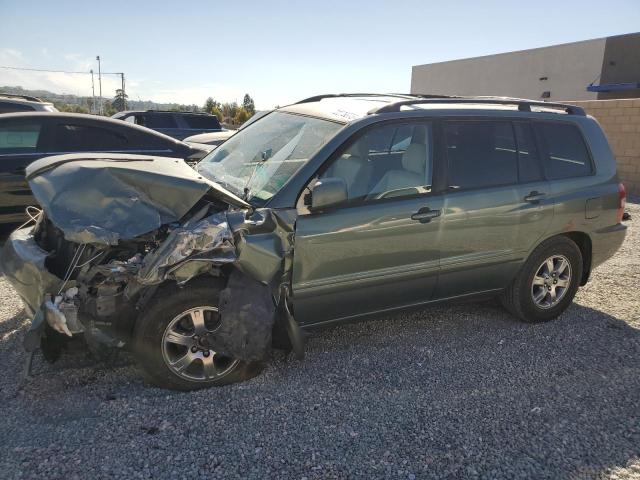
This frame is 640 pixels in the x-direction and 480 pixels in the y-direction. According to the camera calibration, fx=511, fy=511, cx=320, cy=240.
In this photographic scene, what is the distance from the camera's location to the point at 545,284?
4449mm

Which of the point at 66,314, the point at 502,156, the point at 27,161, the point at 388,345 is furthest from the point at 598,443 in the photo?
the point at 27,161

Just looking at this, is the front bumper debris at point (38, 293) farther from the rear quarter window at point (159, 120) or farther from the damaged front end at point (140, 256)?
the rear quarter window at point (159, 120)

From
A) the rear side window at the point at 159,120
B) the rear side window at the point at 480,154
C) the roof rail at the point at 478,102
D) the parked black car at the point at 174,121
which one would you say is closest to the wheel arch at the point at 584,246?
the rear side window at the point at 480,154

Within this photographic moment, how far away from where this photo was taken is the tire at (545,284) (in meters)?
4.31

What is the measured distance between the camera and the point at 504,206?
13.0 feet

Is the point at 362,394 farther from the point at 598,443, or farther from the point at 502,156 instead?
the point at 502,156

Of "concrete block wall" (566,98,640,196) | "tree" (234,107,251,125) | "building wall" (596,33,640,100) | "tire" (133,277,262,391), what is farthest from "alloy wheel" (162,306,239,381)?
"tree" (234,107,251,125)

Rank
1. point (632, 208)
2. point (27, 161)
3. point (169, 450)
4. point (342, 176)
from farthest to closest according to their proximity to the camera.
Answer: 1. point (632, 208)
2. point (27, 161)
3. point (342, 176)
4. point (169, 450)

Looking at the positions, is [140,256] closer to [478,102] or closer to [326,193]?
[326,193]

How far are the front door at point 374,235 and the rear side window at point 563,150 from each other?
1.19 meters

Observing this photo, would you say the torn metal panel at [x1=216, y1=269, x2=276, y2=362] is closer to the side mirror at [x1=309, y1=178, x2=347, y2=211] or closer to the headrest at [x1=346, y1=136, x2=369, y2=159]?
the side mirror at [x1=309, y1=178, x2=347, y2=211]

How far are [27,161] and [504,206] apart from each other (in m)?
5.26

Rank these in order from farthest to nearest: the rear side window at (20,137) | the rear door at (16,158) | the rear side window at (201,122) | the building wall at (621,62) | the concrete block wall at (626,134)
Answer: the building wall at (621,62) < the rear side window at (201,122) < the concrete block wall at (626,134) < the rear side window at (20,137) < the rear door at (16,158)

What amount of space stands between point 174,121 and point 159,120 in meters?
0.41
